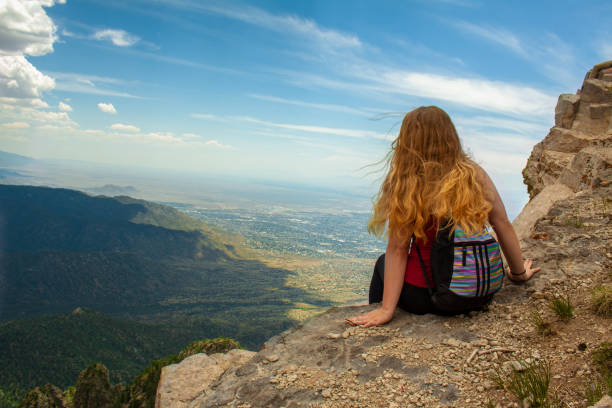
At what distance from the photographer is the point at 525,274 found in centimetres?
571

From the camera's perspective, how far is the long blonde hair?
4387mm

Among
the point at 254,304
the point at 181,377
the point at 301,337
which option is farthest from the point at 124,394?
the point at 254,304

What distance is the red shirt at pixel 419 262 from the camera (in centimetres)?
470

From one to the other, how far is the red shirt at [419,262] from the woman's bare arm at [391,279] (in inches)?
4.3

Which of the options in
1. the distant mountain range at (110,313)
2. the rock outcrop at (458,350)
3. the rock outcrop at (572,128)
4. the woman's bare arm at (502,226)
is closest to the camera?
the rock outcrop at (458,350)

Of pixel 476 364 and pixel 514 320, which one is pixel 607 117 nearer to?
pixel 514 320

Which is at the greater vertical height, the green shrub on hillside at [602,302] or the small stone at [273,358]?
the green shrub on hillside at [602,302]

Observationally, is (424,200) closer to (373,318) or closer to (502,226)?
(502,226)

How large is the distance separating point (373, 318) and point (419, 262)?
109 centimetres

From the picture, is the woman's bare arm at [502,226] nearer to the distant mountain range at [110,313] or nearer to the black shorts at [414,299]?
the black shorts at [414,299]

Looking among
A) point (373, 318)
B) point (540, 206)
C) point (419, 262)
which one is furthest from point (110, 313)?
point (419, 262)

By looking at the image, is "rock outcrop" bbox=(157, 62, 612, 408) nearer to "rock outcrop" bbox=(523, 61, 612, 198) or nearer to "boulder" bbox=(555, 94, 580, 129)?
"rock outcrop" bbox=(523, 61, 612, 198)

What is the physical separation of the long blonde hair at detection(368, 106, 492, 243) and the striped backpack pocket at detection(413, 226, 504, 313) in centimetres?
19

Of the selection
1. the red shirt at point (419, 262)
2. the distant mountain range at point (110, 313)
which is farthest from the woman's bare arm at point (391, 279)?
the distant mountain range at point (110, 313)
